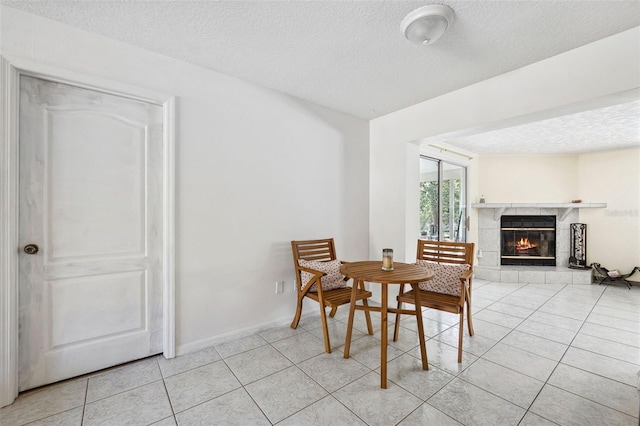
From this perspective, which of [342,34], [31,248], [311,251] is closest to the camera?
[31,248]

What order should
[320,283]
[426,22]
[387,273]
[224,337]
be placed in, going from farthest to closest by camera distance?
1. [224,337]
2. [320,283]
3. [387,273]
4. [426,22]

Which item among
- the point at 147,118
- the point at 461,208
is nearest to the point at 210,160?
the point at 147,118

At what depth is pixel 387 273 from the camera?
7.23ft

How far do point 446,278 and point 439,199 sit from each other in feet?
8.27

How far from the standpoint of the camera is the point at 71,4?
1707mm

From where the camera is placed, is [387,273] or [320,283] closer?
[387,273]

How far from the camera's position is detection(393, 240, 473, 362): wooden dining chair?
2.27 m

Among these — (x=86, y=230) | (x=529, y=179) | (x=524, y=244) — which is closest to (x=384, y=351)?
(x=86, y=230)

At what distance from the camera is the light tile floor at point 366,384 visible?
1.64 meters

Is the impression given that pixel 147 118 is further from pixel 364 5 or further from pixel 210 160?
pixel 364 5

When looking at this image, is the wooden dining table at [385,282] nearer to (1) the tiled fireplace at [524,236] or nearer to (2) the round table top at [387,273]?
(2) the round table top at [387,273]

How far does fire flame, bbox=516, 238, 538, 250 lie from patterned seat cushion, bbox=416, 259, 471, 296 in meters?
3.89

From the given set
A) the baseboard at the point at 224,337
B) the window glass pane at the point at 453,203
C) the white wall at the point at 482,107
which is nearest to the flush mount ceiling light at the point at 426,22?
the white wall at the point at 482,107

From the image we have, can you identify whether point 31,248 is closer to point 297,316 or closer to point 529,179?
point 297,316
